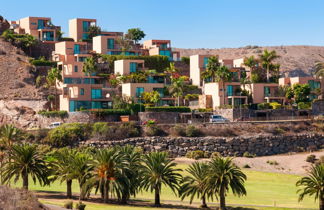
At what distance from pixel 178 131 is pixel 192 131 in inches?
88.9

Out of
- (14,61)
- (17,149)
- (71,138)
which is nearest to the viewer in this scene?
(17,149)

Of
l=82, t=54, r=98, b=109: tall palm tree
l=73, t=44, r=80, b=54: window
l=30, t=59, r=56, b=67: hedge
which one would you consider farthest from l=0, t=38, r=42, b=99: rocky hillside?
l=73, t=44, r=80, b=54: window

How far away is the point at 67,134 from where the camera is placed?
111 m

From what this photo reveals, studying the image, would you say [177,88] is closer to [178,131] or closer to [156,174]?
[178,131]

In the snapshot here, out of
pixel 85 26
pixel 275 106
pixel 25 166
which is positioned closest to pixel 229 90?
pixel 275 106

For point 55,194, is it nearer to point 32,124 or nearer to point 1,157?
point 1,157

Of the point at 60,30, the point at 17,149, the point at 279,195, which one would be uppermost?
the point at 60,30

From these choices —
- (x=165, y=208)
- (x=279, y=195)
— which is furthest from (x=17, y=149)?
(x=279, y=195)

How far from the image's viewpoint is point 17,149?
7438cm

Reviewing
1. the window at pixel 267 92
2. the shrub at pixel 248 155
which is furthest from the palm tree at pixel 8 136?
the window at pixel 267 92

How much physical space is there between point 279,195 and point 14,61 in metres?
71.1

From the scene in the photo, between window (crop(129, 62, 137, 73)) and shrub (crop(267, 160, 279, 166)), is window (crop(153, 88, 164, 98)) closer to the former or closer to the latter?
window (crop(129, 62, 137, 73))

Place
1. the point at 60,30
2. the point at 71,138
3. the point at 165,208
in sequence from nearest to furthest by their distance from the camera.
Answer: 1. the point at 165,208
2. the point at 71,138
3. the point at 60,30

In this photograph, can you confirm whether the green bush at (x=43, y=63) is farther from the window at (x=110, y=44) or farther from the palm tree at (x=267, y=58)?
the palm tree at (x=267, y=58)
